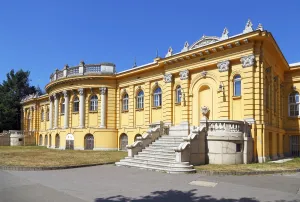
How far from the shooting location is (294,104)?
81.0 feet

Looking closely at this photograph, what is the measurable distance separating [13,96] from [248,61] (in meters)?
47.3

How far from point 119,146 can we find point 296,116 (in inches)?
Answer: 670

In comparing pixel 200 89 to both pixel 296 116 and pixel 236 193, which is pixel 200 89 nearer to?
pixel 296 116

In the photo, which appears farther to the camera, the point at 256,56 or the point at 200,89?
the point at 200,89

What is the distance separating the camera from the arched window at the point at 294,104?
24.5 m

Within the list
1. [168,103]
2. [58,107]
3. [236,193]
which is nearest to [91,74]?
[58,107]

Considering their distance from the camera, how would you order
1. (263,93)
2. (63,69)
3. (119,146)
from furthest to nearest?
1. (63,69)
2. (119,146)
3. (263,93)

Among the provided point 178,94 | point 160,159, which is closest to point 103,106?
point 178,94

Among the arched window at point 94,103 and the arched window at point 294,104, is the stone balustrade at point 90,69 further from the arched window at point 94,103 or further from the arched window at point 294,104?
the arched window at point 294,104

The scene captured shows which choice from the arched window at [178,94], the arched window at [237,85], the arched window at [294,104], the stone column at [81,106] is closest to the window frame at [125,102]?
the stone column at [81,106]

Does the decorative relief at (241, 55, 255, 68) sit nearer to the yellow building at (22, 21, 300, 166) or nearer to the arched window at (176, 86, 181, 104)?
the yellow building at (22, 21, 300, 166)

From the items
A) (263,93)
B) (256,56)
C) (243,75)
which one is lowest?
(263,93)

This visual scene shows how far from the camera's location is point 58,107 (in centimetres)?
3491

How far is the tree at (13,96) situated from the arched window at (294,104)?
44.9m
